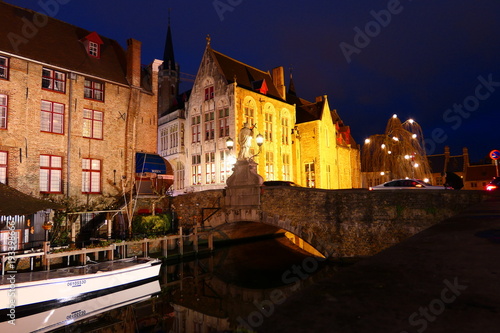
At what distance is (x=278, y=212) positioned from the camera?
17.5 m

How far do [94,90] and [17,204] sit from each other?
960cm

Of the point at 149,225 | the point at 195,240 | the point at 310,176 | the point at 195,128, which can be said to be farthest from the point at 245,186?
→ the point at 310,176

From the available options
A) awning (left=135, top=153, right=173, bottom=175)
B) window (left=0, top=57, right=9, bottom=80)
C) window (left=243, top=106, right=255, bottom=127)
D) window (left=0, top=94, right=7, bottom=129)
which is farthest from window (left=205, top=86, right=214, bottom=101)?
window (left=0, top=94, right=7, bottom=129)

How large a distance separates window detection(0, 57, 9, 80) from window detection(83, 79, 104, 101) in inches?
156

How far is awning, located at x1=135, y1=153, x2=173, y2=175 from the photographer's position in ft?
71.7

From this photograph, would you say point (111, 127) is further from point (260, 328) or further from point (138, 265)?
point (260, 328)

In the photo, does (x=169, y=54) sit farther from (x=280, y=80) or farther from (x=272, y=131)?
(x=272, y=131)

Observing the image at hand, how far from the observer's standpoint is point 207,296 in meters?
13.0

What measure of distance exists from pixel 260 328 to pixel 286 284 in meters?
13.9

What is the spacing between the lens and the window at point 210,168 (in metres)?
28.3

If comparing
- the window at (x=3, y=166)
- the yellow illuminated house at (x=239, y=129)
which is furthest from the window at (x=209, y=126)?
the window at (x=3, y=166)

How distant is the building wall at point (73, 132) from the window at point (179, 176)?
8.86 metres

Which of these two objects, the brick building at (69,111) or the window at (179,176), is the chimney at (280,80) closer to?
the window at (179,176)

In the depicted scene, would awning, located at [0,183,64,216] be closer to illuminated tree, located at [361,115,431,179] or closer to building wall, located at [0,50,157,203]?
building wall, located at [0,50,157,203]
